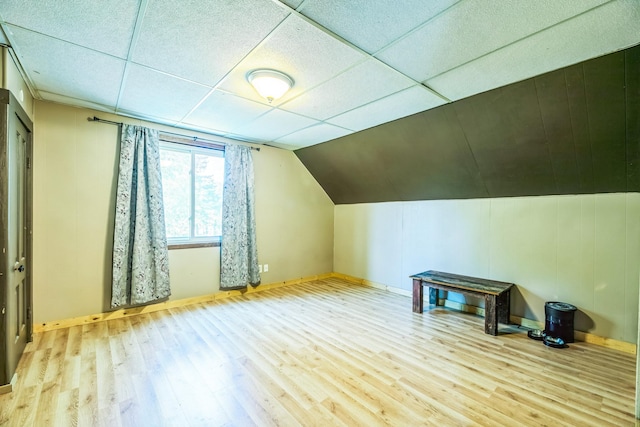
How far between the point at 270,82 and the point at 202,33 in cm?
62

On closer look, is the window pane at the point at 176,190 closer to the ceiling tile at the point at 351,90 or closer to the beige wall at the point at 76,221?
the beige wall at the point at 76,221

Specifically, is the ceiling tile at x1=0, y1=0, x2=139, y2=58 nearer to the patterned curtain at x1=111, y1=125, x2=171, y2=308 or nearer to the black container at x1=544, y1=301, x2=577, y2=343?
the patterned curtain at x1=111, y1=125, x2=171, y2=308

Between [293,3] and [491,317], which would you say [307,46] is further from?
[491,317]

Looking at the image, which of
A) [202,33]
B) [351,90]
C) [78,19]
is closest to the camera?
[78,19]

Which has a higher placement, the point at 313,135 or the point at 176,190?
the point at 313,135

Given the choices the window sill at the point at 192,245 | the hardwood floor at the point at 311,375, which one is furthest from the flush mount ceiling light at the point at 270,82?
the window sill at the point at 192,245

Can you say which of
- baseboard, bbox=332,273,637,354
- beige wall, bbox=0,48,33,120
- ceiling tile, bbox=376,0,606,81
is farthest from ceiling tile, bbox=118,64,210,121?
baseboard, bbox=332,273,637,354

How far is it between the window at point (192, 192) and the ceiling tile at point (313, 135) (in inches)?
41.5

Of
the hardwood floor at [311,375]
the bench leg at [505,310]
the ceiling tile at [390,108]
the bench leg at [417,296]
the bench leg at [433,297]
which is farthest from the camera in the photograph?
the bench leg at [433,297]

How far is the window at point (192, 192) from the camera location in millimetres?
3812

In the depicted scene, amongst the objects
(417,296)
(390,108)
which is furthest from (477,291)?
(390,108)

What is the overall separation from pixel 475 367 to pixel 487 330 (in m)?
0.84

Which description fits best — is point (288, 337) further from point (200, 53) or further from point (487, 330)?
point (200, 53)

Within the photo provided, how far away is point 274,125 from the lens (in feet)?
11.9
